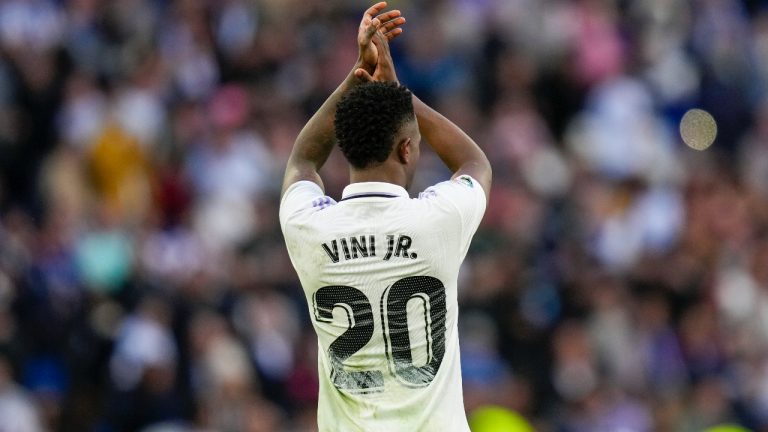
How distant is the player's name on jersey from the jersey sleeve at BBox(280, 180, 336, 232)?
0.64 feet

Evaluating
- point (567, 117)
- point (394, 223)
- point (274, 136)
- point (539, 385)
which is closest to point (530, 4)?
point (567, 117)

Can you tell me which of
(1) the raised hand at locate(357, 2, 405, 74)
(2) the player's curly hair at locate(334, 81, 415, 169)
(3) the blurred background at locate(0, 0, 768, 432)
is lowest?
(3) the blurred background at locate(0, 0, 768, 432)

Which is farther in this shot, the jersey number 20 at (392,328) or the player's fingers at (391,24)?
the player's fingers at (391,24)

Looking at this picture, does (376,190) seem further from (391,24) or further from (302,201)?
(391,24)

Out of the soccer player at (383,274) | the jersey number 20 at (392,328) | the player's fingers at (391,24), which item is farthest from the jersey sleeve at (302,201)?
the player's fingers at (391,24)

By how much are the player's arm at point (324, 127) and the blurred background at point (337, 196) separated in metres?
7.15

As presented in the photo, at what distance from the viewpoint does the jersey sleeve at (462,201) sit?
19.5 feet

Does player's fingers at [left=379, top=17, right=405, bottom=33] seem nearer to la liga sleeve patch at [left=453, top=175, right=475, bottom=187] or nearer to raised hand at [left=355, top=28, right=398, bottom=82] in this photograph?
raised hand at [left=355, top=28, right=398, bottom=82]

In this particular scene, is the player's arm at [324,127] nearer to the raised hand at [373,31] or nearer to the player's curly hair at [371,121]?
the raised hand at [373,31]

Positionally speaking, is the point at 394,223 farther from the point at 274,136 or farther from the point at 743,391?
the point at 274,136

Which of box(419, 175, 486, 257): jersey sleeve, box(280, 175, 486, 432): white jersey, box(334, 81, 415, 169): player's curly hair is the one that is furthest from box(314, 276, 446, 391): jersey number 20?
box(334, 81, 415, 169): player's curly hair

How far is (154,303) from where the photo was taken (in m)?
14.2

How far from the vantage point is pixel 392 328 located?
5.86 m

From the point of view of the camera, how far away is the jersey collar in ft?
19.4
